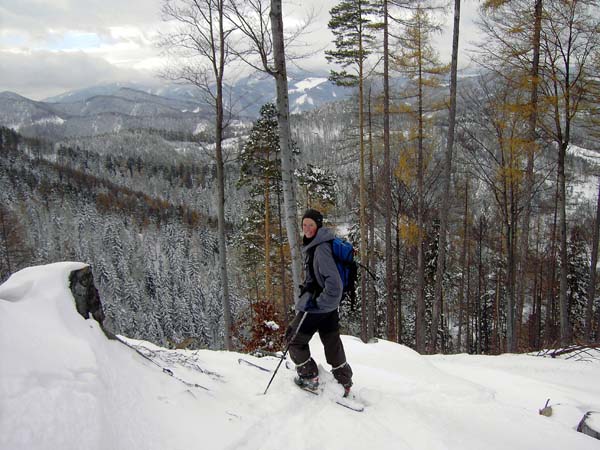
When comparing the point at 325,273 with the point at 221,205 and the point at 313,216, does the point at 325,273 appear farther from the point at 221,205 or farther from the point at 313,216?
the point at 221,205

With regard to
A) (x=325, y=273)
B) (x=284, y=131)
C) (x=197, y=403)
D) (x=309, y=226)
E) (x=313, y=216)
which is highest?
(x=284, y=131)

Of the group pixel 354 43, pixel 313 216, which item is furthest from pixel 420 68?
pixel 313 216

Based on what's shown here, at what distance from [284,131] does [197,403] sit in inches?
169

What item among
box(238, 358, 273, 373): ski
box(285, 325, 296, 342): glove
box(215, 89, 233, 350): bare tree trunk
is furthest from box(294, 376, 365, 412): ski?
box(215, 89, 233, 350): bare tree trunk

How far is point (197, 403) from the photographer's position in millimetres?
2932

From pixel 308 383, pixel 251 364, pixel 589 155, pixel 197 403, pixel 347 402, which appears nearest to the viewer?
pixel 197 403

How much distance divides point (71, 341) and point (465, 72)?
11.4 m

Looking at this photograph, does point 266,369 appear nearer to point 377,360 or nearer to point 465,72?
point 377,360

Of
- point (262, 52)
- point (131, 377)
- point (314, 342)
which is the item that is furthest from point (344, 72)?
point (131, 377)

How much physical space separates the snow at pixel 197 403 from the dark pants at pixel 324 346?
0.20 metres

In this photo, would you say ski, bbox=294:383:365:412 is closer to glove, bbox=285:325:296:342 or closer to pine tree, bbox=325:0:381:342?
glove, bbox=285:325:296:342

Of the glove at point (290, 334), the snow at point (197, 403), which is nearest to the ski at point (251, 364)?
the snow at point (197, 403)

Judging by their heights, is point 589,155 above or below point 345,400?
above

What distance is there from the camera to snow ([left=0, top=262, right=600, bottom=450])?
2.03 m
